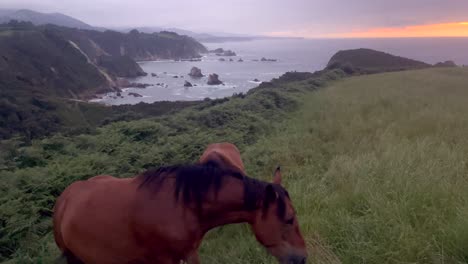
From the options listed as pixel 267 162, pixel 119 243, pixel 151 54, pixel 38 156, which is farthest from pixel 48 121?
pixel 151 54

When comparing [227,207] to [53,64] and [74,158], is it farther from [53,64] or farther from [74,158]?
[53,64]

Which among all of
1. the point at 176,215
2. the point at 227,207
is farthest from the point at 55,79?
the point at 227,207

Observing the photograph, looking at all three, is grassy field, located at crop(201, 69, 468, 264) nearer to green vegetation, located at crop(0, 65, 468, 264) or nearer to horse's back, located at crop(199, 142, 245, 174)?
green vegetation, located at crop(0, 65, 468, 264)

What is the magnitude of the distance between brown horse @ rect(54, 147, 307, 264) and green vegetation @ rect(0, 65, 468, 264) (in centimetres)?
84

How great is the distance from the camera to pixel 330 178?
6125 millimetres

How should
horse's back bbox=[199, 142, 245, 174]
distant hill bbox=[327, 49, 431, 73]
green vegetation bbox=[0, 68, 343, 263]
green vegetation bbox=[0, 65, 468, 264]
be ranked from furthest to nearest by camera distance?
distant hill bbox=[327, 49, 431, 73] < green vegetation bbox=[0, 68, 343, 263] < horse's back bbox=[199, 142, 245, 174] < green vegetation bbox=[0, 65, 468, 264]

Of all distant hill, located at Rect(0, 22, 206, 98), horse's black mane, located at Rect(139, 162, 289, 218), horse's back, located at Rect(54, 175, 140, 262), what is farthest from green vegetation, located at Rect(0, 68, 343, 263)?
distant hill, located at Rect(0, 22, 206, 98)

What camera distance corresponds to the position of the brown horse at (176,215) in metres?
3.15

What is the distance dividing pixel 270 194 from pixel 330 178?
3.24 meters

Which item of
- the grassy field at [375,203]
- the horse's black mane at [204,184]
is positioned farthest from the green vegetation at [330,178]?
the horse's black mane at [204,184]

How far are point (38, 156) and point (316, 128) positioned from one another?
6977 mm

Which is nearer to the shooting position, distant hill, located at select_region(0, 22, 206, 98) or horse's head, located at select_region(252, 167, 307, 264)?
horse's head, located at select_region(252, 167, 307, 264)

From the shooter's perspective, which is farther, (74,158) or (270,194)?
(74,158)

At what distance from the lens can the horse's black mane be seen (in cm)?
316
